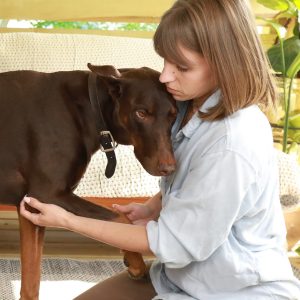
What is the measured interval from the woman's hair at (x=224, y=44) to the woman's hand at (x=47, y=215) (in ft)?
1.50

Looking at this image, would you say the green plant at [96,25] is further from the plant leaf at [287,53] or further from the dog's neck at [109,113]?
the dog's neck at [109,113]

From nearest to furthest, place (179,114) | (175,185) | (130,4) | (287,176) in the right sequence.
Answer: (175,185), (179,114), (287,176), (130,4)

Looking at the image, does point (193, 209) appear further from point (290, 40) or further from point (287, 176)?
point (290, 40)

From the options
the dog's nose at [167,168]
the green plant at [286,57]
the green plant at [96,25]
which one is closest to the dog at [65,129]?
the dog's nose at [167,168]

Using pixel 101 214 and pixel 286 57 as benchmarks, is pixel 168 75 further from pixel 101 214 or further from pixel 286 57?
pixel 286 57

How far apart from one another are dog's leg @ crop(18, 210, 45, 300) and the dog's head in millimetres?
399

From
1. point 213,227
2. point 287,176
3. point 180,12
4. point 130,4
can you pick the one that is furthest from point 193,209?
point 130,4

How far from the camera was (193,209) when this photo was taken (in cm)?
136

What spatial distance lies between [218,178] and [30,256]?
2.47 ft

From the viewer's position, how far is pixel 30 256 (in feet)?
5.91

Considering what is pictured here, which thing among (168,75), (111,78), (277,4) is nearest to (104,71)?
(111,78)

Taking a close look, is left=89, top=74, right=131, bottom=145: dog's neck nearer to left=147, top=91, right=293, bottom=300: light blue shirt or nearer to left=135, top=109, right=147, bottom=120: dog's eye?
left=135, top=109, right=147, bottom=120: dog's eye

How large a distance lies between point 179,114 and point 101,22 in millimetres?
2433

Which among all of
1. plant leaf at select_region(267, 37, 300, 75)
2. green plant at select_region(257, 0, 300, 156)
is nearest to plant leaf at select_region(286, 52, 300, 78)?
green plant at select_region(257, 0, 300, 156)
